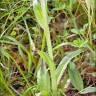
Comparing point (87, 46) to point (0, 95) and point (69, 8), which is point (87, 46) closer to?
point (69, 8)

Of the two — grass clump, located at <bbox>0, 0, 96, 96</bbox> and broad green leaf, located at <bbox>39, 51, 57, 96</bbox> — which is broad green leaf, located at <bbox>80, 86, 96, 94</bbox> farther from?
broad green leaf, located at <bbox>39, 51, 57, 96</bbox>

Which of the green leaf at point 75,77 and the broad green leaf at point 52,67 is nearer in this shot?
the broad green leaf at point 52,67

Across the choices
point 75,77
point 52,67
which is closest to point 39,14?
point 52,67

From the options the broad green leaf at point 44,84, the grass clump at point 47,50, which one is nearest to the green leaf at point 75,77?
the grass clump at point 47,50

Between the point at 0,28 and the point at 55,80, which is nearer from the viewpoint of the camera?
the point at 55,80

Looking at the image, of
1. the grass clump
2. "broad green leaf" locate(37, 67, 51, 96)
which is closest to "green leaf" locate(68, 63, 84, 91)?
the grass clump

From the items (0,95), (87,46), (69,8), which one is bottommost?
(0,95)

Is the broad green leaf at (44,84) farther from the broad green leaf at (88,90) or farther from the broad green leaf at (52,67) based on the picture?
the broad green leaf at (88,90)

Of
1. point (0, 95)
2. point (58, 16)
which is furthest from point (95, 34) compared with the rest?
point (0, 95)
